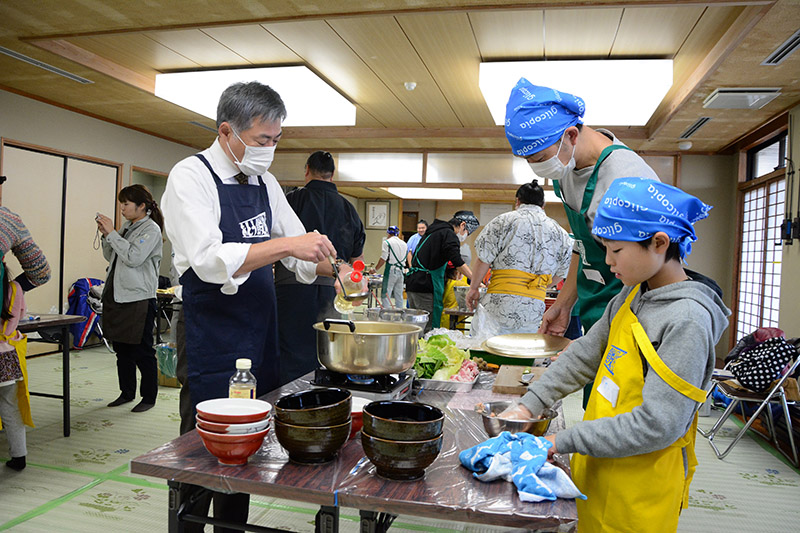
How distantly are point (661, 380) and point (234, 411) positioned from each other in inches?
33.3

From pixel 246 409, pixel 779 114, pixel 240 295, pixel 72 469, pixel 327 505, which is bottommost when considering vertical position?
pixel 72 469

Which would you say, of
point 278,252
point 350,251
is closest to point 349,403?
point 278,252

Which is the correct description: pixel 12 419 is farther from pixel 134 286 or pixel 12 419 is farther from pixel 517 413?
pixel 517 413

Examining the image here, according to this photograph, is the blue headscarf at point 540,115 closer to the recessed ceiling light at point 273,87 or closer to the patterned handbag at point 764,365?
the patterned handbag at point 764,365

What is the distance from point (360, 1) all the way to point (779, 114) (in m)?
4.08

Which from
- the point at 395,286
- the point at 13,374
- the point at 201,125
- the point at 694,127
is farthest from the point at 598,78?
the point at 395,286

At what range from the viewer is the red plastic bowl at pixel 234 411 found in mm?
1094

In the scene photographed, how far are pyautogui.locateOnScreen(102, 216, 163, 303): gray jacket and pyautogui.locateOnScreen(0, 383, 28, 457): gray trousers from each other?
1.32 meters

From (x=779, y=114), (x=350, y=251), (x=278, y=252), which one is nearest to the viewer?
(x=278, y=252)

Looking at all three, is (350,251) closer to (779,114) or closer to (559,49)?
(559,49)

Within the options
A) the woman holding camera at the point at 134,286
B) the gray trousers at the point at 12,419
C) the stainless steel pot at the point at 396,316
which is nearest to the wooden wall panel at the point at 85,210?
the woman holding camera at the point at 134,286

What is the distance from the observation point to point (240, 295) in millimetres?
1688

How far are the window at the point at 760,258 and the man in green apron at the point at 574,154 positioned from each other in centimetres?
445

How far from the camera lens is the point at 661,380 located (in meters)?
1.12
